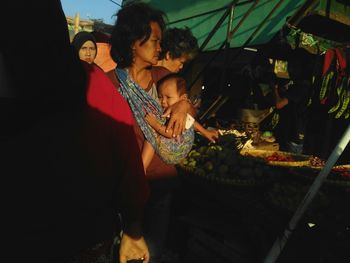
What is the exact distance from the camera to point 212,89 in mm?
10266

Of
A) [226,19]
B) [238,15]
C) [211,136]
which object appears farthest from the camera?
[226,19]

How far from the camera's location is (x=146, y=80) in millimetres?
2713

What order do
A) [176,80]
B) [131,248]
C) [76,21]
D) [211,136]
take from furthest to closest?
[76,21]
[211,136]
[176,80]
[131,248]

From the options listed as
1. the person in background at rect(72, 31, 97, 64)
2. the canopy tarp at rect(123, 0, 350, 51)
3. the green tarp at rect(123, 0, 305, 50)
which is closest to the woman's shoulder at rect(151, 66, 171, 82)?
the person in background at rect(72, 31, 97, 64)

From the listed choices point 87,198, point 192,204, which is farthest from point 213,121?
point 87,198

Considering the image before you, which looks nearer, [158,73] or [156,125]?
[156,125]

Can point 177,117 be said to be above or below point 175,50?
below

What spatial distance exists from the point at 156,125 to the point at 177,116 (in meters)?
0.20

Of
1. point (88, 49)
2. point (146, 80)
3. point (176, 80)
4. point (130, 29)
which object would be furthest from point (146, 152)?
point (88, 49)

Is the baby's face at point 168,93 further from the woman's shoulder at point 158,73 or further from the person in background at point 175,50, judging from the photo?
the person in background at point 175,50

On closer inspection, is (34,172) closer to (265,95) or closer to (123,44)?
(123,44)

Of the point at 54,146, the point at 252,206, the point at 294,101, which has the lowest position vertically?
the point at 252,206

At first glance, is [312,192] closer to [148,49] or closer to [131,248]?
[131,248]

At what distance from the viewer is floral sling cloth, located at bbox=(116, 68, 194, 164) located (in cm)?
251
